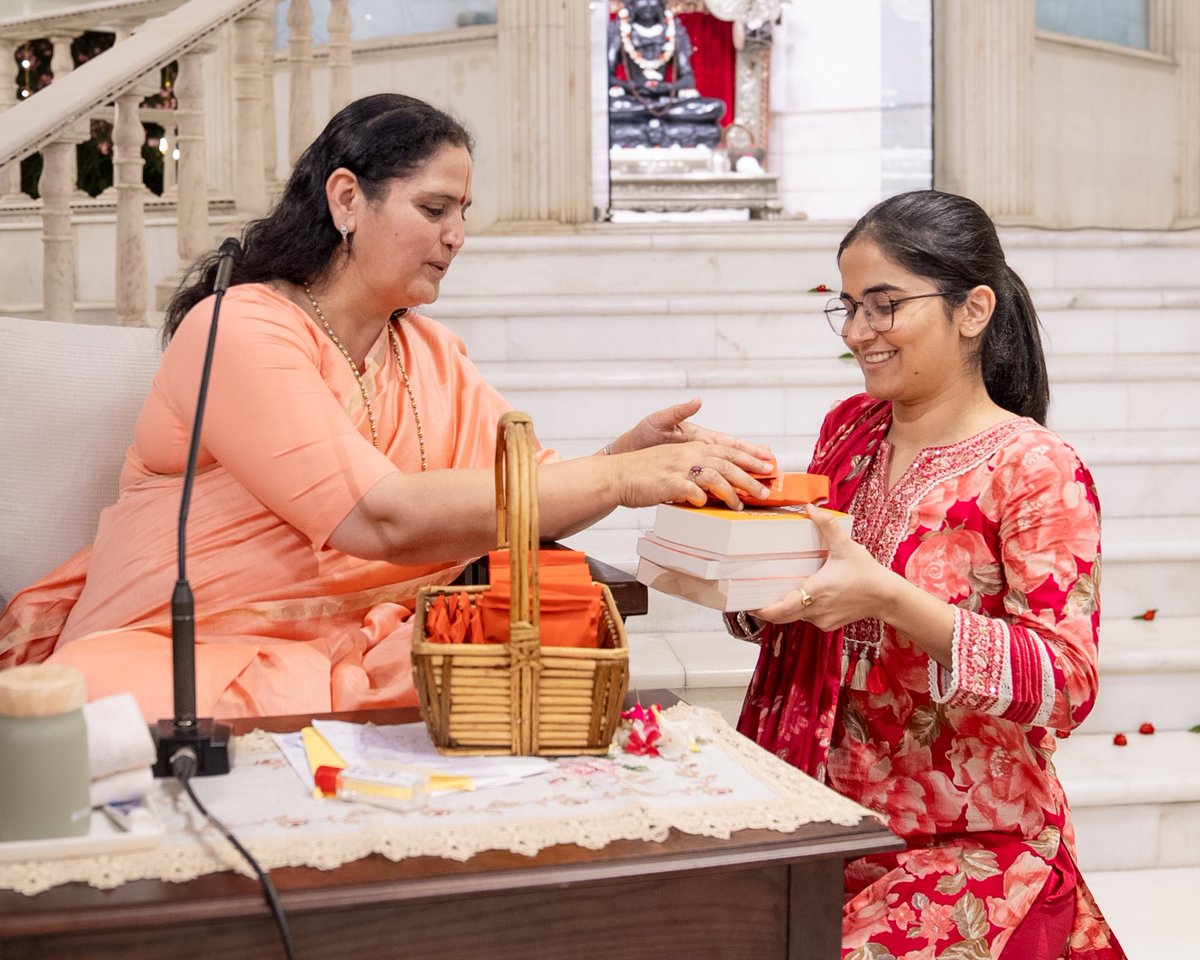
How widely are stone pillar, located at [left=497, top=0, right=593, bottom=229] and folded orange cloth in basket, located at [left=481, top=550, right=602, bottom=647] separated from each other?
4996 mm

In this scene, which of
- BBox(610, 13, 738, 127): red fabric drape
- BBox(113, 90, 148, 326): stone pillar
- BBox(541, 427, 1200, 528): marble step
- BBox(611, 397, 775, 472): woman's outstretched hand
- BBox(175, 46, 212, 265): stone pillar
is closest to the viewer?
BBox(611, 397, 775, 472): woman's outstretched hand

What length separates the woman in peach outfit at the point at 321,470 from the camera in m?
1.85

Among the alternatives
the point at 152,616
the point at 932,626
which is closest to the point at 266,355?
the point at 152,616

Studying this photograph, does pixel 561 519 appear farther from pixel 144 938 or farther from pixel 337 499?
pixel 144 938

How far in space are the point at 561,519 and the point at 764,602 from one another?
482 mm

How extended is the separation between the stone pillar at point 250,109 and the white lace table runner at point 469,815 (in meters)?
4.08

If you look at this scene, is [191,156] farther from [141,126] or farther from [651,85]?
[651,85]

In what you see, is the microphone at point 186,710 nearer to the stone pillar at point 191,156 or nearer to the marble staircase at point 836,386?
the marble staircase at point 836,386

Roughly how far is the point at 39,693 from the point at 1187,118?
7.59m

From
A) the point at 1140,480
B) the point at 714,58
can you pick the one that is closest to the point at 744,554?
the point at 1140,480

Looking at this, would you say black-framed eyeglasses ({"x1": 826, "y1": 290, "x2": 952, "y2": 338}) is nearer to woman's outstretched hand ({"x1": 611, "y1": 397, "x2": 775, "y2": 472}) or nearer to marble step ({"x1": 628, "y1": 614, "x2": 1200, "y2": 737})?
woman's outstretched hand ({"x1": 611, "y1": 397, "x2": 775, "y2": 472})

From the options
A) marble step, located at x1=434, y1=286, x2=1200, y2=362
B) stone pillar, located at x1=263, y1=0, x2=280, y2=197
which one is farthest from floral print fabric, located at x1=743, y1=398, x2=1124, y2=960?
stone pillar, located at x1=263, y1=0, x2=280, y2=197

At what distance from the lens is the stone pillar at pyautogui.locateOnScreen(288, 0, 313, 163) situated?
16.8 feet

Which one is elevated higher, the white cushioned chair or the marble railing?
the marble railing
